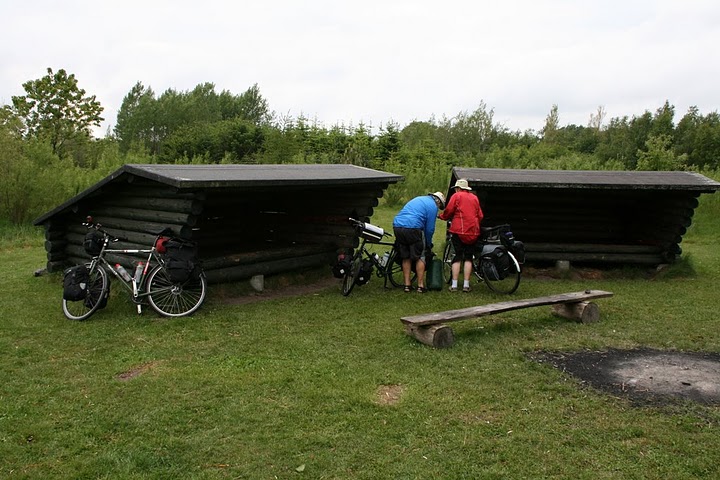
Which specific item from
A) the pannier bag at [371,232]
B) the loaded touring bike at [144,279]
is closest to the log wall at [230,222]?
the loaded touring bike at [144,279]

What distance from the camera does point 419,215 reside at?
922cm

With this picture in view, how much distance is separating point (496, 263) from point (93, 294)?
17.8 ft

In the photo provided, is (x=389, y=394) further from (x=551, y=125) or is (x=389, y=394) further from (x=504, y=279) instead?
(x=551, y=125)

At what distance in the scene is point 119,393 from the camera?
17.3 ft

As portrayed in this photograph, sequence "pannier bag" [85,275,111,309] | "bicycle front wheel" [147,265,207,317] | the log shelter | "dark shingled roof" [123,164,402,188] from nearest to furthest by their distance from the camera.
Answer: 1. "dark shingled roof" [123,164,402,188]
2. "pannier bag" [85,275,111,309]
3. "bicycle front wheel" [147,265,207,317]
4. the log shelter

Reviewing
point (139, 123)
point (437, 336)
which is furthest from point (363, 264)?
point (139, 123)

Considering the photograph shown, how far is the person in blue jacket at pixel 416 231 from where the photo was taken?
9.21 meters

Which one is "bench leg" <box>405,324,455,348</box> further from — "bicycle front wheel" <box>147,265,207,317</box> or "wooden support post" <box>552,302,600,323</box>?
"bicycle front wheel" <box>147,265,207,317</box>

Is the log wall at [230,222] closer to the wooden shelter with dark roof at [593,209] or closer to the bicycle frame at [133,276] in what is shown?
the bicycle frame at [133,276]

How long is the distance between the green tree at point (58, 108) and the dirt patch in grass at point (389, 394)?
3572 cm

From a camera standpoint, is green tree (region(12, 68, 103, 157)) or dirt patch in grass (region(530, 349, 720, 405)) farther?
green tree (region(12, 68, 103, 157))

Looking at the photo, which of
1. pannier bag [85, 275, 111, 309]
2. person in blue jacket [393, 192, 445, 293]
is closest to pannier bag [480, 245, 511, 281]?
person in blue jacket [393, 192, 445, 293]

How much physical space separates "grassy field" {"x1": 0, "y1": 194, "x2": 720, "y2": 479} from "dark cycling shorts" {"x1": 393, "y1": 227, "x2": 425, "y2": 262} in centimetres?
110

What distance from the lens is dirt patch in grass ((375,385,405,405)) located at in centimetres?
509
